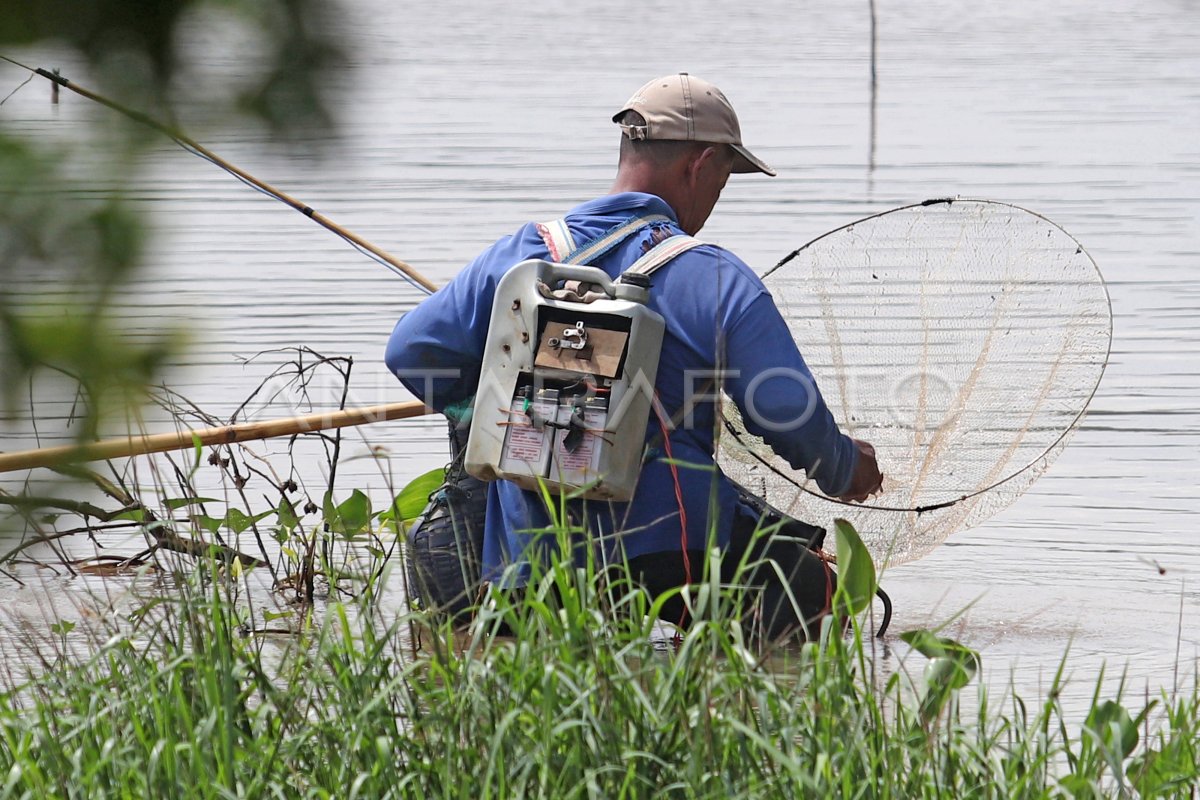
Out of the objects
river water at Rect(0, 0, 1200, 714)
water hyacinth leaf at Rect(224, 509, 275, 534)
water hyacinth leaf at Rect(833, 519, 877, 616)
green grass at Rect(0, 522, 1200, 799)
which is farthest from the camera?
water hyacinth leaf at Rect(224, 509, 275, 534)

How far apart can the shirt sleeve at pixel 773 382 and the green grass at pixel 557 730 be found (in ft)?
2.13

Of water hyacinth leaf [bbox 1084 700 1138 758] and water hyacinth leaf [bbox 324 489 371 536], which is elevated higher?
water hyacinth leaf [bbox 324 489 371 536]

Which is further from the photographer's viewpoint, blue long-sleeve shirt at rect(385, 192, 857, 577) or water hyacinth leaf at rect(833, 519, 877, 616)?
blue long-sleeve shirt at rect(385, 192, 857, 577)

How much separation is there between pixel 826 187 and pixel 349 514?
685 cm

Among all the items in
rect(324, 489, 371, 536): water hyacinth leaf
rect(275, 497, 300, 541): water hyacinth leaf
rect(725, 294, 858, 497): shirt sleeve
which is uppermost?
rect(725, 294, 858, 497): shirt sleeve

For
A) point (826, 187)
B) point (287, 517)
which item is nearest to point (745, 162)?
point (287, 517)

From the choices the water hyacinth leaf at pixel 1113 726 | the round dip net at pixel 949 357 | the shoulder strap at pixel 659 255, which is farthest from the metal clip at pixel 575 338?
the water hyacinth leaf at pixel 1113 726

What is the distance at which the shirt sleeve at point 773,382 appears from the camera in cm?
364

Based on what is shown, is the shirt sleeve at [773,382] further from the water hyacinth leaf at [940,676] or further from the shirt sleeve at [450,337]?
the water hyacinth leaf at [940,676]

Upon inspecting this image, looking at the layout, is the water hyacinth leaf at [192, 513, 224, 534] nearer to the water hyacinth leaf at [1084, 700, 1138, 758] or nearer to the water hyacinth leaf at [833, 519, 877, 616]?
the water hyacinth leaf at [833, 519, 877, 616]

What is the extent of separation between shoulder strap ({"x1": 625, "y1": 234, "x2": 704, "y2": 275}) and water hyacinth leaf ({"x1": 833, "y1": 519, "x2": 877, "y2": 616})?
0.71 meters

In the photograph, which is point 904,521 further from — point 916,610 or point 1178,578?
point 1178,578

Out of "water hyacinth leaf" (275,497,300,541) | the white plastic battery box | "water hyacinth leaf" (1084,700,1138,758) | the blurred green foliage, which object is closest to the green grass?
"water hyacinth leaf" (1084,700,1138,758)

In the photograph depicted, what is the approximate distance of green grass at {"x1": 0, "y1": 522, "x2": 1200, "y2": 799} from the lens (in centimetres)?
276
